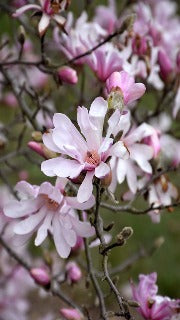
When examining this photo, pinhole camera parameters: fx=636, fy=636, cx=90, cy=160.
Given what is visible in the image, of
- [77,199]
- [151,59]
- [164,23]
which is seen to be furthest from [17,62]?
[164,23]

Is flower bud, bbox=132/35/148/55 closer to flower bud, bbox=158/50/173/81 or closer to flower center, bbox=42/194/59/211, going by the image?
→ flower bud, bbox=158/50/173/81

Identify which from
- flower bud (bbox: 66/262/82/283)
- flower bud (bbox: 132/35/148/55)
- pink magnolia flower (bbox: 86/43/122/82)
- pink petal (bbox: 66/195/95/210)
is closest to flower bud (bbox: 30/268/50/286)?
flower bud (bbox: 66/262/82/283)

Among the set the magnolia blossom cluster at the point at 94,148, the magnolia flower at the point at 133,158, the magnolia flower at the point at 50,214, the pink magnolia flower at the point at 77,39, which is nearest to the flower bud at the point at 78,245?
the magnolia blossom cluster at the point at 94,148

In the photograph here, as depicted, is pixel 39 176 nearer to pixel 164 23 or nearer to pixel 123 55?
pixel 164 23

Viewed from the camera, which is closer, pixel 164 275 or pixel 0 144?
pixel 0 144

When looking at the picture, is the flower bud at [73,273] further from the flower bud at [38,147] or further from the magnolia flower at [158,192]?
the flower bud at [38,147]

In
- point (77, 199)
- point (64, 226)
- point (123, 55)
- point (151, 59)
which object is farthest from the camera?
point (151, 59)

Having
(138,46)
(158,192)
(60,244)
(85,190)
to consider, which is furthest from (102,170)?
(138,46)
